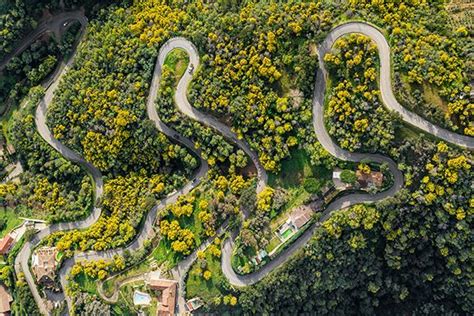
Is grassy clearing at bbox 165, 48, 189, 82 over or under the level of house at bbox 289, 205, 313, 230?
over

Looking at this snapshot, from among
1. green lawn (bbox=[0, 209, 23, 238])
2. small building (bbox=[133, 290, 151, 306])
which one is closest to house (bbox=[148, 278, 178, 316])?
small building (bbox=[133, 290, 151, 306])

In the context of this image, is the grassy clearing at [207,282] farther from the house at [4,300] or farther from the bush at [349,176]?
the house at [4,300]

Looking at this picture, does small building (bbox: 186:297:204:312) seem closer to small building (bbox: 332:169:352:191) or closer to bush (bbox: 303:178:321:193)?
bush (bbox: 303:178:321:193)

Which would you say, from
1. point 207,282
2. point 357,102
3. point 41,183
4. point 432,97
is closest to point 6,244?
point 41,183

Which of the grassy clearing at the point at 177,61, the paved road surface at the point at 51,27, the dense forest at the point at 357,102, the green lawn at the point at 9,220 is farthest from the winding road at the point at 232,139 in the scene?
the paved road surface at the point at 51,27

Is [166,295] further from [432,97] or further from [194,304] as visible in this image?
[432,97]

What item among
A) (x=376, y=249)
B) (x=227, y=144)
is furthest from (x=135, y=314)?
(x=376, y=249)
